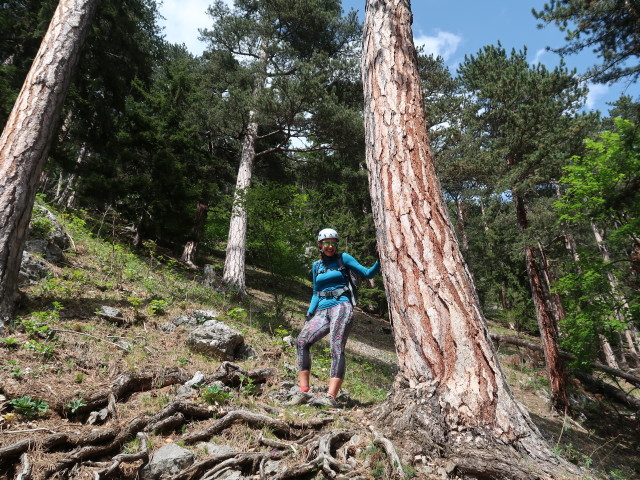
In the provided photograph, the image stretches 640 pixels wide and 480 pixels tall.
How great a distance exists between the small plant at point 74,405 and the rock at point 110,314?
234cm

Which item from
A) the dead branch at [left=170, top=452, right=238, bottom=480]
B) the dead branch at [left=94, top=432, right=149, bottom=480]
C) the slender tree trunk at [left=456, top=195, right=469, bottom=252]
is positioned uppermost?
the slender tree trunk at [left=456, top=195, right=469, bottom=252]

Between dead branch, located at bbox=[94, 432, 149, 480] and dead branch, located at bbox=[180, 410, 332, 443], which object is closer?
dead branch, located at bbox=[94, 432, 149, 480]

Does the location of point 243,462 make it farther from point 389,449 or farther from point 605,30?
point 605,30

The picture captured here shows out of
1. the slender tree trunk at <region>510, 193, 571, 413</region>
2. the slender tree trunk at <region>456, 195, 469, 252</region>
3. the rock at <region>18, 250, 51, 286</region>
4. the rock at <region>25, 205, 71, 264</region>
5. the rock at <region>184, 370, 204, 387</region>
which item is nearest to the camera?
the rock at <region>184, 370, 204, 387</region>

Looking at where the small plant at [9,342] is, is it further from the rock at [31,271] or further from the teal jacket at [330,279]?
the teal jacket at [330,279]

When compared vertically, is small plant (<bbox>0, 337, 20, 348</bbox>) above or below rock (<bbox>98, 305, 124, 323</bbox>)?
below

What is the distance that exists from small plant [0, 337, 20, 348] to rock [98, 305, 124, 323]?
122 centimetres

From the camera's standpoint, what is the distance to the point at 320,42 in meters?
14.6

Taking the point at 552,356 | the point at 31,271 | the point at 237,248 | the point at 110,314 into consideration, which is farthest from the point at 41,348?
the point at 552,356

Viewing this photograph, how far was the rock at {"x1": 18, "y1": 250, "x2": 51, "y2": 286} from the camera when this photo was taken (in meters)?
4.91

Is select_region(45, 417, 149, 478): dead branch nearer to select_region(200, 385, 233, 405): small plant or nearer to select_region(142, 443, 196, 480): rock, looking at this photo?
select_region(142, 443, 196, 480): rock

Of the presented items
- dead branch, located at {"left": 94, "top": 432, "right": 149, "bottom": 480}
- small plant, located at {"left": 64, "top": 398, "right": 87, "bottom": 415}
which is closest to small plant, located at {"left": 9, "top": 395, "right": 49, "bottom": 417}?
small plant, located at {"left": 64, "top": 398, "right": 87, "bottom": 415}

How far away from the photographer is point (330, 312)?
384 centimetres

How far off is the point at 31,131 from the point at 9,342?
275 centimetres
